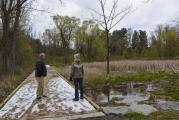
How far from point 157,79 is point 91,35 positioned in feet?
191

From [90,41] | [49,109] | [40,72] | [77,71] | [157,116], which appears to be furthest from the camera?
[90,41]

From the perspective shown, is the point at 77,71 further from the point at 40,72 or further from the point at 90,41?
the point at 90,41

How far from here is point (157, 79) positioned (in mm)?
24094

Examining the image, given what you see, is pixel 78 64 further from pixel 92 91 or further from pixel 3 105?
pixel 92 91

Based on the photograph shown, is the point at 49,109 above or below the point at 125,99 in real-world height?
above

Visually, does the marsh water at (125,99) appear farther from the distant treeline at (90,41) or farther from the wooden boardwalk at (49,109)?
the distant treeline at (90,41)

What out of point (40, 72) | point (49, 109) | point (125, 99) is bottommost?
point (125, 99)

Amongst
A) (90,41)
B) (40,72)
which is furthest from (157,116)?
(90,41)

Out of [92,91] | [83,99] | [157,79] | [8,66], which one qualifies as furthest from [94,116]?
[8,66]

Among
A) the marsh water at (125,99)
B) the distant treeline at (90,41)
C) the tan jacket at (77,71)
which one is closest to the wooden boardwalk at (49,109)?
the tan jacket at (77,71)

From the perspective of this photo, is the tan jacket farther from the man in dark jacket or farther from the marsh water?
the marsh water

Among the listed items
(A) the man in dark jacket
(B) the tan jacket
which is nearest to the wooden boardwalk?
(A) the man in dark jacket

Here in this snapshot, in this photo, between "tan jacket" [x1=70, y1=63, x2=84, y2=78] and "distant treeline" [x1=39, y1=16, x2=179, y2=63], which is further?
"distant treeline" [x1=39, y1=16, x2=179, y2=63]

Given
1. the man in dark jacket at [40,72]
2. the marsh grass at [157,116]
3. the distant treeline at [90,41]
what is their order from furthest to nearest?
the distant treeline at [90,41] < the man in dark jacket at [40,72] < the marsh grass at [157,116]
